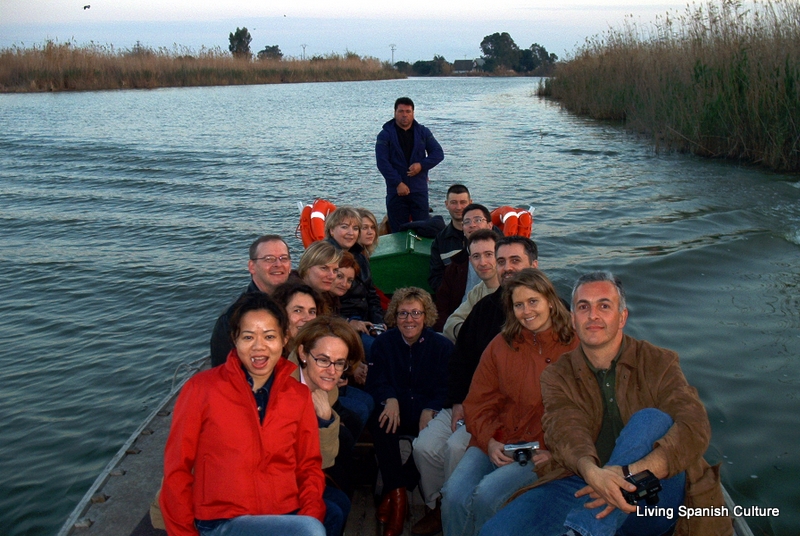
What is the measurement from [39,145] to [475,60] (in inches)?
3535

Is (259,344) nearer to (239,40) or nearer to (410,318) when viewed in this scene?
(410,318)

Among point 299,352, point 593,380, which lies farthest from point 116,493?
point 593,380

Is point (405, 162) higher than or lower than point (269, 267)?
higher

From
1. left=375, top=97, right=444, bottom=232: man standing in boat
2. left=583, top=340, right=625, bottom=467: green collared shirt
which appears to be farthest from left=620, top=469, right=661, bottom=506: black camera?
left=375, top=97, right=444, bottom=232: man standing in boat

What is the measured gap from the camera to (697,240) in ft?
33.0

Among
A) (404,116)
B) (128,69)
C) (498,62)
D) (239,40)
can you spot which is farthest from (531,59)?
(404,116)

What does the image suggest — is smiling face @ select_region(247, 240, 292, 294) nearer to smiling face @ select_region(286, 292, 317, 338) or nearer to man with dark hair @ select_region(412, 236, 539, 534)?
smiling face @ select_region(286, 292, 317, 338)

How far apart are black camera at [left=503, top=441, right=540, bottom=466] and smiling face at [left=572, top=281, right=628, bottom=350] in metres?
0.52

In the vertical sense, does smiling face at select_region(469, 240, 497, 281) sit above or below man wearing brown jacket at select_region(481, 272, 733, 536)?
above

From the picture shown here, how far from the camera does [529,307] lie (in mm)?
3225

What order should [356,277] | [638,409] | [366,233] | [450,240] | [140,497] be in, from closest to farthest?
[638,409] → [140,497] → [356,277] → [366,233] → [450,240]

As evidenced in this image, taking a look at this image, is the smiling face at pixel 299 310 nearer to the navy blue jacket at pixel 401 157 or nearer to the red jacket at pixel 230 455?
the red jacket at pixel 230 455

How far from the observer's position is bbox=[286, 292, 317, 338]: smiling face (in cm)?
358

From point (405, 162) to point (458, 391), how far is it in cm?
463
